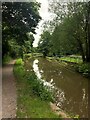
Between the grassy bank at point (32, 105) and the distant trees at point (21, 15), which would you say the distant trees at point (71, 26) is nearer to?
the distant trees at point (21, 15)

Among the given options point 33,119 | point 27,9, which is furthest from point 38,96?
point 27,9

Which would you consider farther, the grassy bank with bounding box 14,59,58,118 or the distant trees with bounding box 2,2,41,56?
the distant trees with bounding box 2,2,41,56

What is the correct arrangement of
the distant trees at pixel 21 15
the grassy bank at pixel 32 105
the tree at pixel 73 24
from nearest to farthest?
the grassy bank at pixel 32 105 < the distant trees at pixel 21 15 < the tree at pixel 73 24

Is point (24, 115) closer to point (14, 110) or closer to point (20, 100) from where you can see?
point (14, 110)

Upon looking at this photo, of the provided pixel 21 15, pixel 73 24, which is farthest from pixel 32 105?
pixel 73 24

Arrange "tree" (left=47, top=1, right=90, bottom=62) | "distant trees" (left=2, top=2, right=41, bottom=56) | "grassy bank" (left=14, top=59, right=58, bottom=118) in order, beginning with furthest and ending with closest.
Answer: "tree" (left=47, top=1, right=90, bottom=62) < "distant trees" (left=2, top=2, right=41, bottom=56) < "grassy bank" (left=14, top=59, right=58, bottom=118)

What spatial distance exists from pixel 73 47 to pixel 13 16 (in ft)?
51.3

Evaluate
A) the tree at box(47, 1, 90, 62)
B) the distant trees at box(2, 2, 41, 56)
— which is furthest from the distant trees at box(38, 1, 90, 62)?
the distant trees at box(2, 2, 41, 56)

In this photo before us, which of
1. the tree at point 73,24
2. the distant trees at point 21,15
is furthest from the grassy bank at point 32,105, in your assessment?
the tree at point 73,24

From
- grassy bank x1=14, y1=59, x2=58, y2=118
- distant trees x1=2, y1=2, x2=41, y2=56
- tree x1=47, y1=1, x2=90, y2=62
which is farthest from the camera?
tree x1=47, y1=1, x2=90, y2=62

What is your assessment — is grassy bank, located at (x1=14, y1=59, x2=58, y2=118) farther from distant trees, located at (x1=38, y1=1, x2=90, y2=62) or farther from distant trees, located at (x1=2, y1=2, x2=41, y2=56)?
distant trees, located at (x1=38, y1=1, x2=90, y2=62)

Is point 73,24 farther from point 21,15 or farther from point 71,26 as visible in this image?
point 21,15

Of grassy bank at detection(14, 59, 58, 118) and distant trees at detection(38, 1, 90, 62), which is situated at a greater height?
distant trees at detection(38, 1, 90, 62)

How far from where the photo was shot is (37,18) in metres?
22.9
